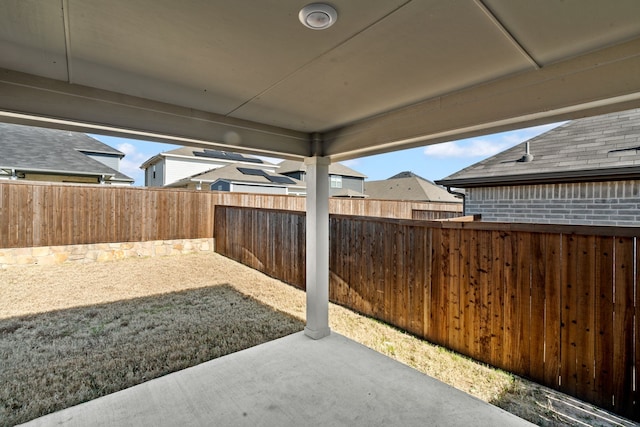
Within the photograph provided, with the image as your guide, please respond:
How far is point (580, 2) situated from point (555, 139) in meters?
5.15

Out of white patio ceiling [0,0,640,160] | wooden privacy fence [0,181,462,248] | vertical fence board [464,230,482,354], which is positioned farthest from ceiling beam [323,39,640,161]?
Result: wooden privacy fence [0,181,462,248]

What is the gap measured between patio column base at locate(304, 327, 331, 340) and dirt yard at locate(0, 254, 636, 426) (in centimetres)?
29

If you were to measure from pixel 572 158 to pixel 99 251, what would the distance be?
10.0 meters

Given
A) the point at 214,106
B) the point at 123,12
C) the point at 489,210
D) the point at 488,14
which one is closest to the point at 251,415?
the point at 214,106

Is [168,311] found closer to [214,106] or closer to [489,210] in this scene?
[214,106]

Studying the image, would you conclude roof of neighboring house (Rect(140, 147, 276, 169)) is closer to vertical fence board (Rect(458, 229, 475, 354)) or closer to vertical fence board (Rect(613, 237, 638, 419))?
vertical fence board (Rect(458, 229, 475, 354))

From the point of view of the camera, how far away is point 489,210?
17.7 ft

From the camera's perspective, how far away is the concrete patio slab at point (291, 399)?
2.24 metres

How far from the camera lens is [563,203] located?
4.51 metres

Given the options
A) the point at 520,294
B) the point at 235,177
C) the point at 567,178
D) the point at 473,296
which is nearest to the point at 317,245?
the point at 473,296

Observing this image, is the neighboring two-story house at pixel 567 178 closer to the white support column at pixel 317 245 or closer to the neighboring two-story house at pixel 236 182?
the white support column at pixel 317 245

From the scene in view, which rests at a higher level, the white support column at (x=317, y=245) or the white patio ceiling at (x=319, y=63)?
the white patio ceiling at (x=319, y=63)

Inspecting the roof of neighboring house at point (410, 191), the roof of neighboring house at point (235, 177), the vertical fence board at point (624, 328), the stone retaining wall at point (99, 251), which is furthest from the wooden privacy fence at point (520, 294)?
the roof of neighboring house at point (410, 191)

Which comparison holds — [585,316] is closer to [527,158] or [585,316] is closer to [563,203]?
[563,203]
